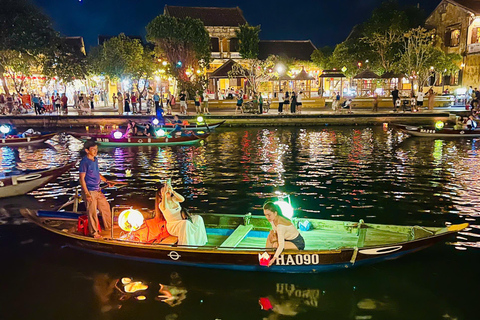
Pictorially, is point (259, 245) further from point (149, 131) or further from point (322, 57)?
point (322, 57)

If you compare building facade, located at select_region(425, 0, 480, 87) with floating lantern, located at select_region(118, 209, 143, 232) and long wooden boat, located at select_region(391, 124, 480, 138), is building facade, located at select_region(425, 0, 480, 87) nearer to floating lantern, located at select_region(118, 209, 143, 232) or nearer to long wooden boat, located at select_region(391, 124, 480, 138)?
long wooden boat, located at select_region(391, 124, 480, 138)

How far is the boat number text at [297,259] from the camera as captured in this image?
6.98m

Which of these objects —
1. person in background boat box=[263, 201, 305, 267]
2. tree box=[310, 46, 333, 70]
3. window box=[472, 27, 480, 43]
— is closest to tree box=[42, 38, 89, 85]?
tree box=[310, 46, 333, 70]

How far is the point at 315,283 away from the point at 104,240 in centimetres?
409

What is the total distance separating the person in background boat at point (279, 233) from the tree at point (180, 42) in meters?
34.9

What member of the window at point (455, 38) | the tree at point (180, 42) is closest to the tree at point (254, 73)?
the tree at point (180, 42)

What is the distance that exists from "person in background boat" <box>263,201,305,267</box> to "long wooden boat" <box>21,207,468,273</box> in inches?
4.9

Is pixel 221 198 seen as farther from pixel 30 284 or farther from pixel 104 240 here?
pixel 30 284

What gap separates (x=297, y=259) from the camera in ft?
23.0

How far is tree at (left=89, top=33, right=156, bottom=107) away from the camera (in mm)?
40344

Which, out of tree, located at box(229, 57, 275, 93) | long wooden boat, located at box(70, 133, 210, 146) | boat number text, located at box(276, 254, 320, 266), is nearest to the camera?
boat number text, located at box(276, 254, 320, 266)

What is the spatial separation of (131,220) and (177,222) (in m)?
0.94

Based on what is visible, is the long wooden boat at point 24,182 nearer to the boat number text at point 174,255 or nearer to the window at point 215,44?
the boat number text at point 174,255

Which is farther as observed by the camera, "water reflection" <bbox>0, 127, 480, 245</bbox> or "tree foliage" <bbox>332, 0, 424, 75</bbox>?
"tree foliage" <bbox>332, 0, 424, 75</bbox>
